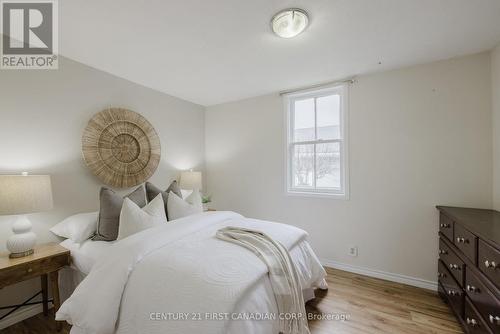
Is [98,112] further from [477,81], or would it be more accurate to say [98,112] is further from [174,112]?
[477,81]

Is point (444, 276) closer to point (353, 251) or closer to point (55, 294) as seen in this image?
point (353, 251)

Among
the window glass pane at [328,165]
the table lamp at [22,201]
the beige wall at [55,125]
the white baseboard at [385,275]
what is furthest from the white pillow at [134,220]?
the white baseboard at [385,275]

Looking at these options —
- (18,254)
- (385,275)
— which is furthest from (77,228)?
(385,275)

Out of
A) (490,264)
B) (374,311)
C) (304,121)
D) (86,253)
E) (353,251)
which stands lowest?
(374,311)

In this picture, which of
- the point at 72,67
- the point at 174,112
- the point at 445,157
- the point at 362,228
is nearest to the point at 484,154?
the point at 445,157

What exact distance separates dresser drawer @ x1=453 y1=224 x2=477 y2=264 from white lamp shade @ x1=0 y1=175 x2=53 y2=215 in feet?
10.5

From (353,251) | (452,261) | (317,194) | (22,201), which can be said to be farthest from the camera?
(317,194)

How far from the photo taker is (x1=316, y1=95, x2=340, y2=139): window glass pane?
2926 mm

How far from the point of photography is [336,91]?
2910 millimetres

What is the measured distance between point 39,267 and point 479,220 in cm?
345

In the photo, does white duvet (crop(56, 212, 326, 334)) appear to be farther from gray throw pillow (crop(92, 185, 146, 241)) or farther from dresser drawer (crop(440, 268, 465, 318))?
dresser drawer (crop(440, 268, 465, 318))

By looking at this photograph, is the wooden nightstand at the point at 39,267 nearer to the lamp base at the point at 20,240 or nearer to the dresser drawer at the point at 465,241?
the lamp base at the point at 20,240

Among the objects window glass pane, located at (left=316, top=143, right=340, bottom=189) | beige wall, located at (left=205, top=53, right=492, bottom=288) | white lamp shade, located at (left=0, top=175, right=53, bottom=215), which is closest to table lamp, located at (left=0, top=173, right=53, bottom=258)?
white lamp shade, located at (left=0, top=175, right=53, bottom=215)

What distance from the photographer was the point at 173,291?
1.21 m
